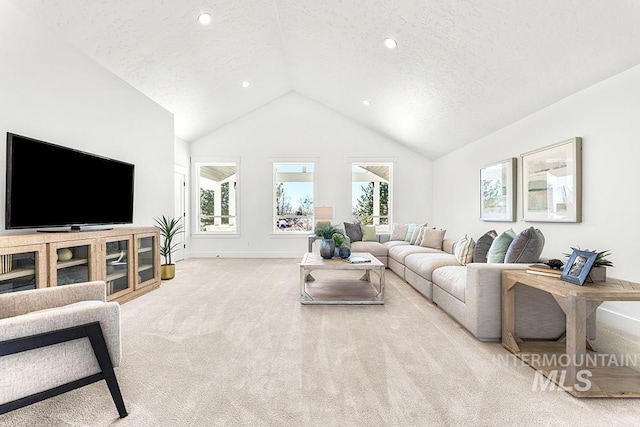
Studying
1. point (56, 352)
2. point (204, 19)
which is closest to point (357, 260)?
point (56, 352)

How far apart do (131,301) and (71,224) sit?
3.57 feet

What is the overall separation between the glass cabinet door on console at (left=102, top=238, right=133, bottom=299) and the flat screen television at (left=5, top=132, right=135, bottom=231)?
1.01ft

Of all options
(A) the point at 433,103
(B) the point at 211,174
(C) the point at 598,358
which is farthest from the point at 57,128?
(C) the point at 598,358

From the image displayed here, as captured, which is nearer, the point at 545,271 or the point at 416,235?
the point at 545,271

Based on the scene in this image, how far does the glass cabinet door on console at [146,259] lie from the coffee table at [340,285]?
2.08 metres

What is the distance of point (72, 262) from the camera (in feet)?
9.56

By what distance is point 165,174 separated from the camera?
522cm

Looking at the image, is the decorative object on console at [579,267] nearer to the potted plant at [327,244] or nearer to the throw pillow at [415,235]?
the potted plant at [327,244]

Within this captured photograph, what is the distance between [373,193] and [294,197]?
6.04 ft

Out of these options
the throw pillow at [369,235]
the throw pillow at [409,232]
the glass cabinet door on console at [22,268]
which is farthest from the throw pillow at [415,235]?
the glass cabinet door on console at [22,268]

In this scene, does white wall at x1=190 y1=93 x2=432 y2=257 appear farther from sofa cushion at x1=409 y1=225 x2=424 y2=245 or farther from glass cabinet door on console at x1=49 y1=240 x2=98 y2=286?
glass cabinet door on console at x1=49 y1=240 x2=98 y2=286

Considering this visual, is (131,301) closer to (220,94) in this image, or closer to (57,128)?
(57,128)

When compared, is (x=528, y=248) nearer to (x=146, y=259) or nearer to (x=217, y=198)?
(x=146, y=259)

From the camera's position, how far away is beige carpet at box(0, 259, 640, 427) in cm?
154
